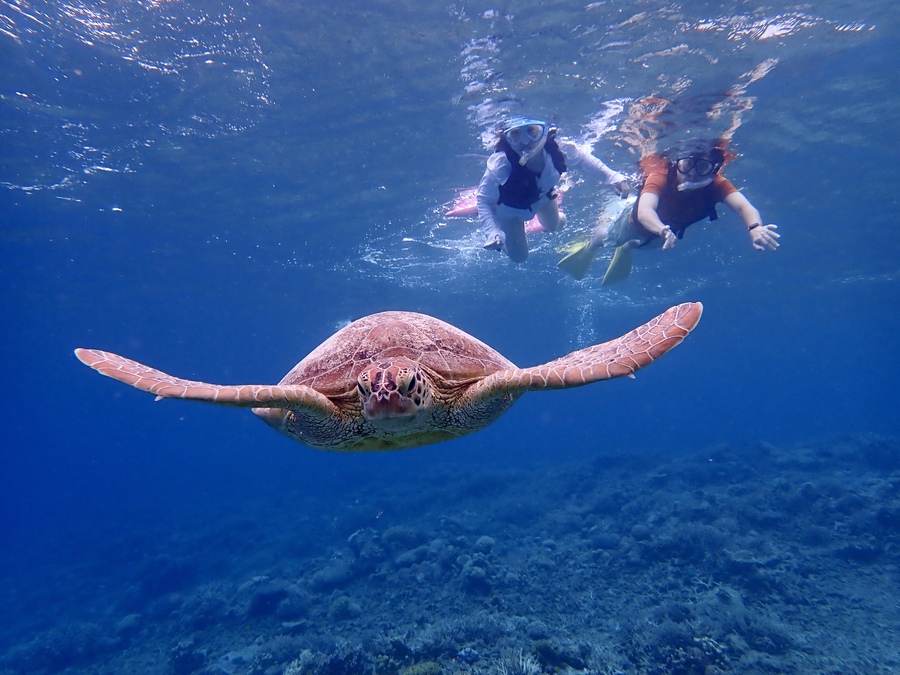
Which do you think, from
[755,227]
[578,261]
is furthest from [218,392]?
[578,261]

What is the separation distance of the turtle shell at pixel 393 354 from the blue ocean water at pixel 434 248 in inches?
237

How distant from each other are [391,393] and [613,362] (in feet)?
5.05

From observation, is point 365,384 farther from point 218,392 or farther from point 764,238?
point 764,238

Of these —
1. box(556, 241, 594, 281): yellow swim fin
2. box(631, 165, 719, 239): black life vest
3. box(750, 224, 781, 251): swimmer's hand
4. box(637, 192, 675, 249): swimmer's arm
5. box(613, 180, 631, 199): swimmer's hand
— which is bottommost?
box(750, 224, 781, 251): swimmer's hand

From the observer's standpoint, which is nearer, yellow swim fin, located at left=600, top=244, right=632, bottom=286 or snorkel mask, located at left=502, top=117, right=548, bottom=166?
snorkel mask, located at left=502, top=117, right=548, bottom=166

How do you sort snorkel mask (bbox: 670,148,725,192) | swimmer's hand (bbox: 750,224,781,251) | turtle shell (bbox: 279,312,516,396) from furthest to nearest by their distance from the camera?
snorkel mask (bbox: 670,148,725,192), swimmer's hand (bbox: 750,224,781,251), turtle shell (bbox: 279,312,516,396)

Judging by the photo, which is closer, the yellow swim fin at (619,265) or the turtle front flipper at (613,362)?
the turtle front flipper at (613,362)

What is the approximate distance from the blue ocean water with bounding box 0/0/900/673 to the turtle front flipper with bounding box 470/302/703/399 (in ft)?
21.2

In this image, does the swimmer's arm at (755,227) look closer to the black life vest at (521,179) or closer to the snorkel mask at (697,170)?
the snorkel mask at (697,170)

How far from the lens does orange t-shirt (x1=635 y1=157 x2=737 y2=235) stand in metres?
8.98

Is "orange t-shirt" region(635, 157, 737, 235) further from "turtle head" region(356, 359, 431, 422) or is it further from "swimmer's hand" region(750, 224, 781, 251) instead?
"turtle head" region(356, 359, 431, 422)

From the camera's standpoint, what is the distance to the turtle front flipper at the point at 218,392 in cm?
298

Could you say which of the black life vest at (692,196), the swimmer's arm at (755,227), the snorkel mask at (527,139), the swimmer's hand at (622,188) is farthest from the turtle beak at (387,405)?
the swimmer's hand at (622,188)

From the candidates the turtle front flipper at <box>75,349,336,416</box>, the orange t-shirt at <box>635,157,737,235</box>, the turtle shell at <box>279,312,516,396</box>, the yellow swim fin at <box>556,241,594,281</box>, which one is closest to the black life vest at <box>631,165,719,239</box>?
the orange t-shirt at <box>635,157,737,235</box>
